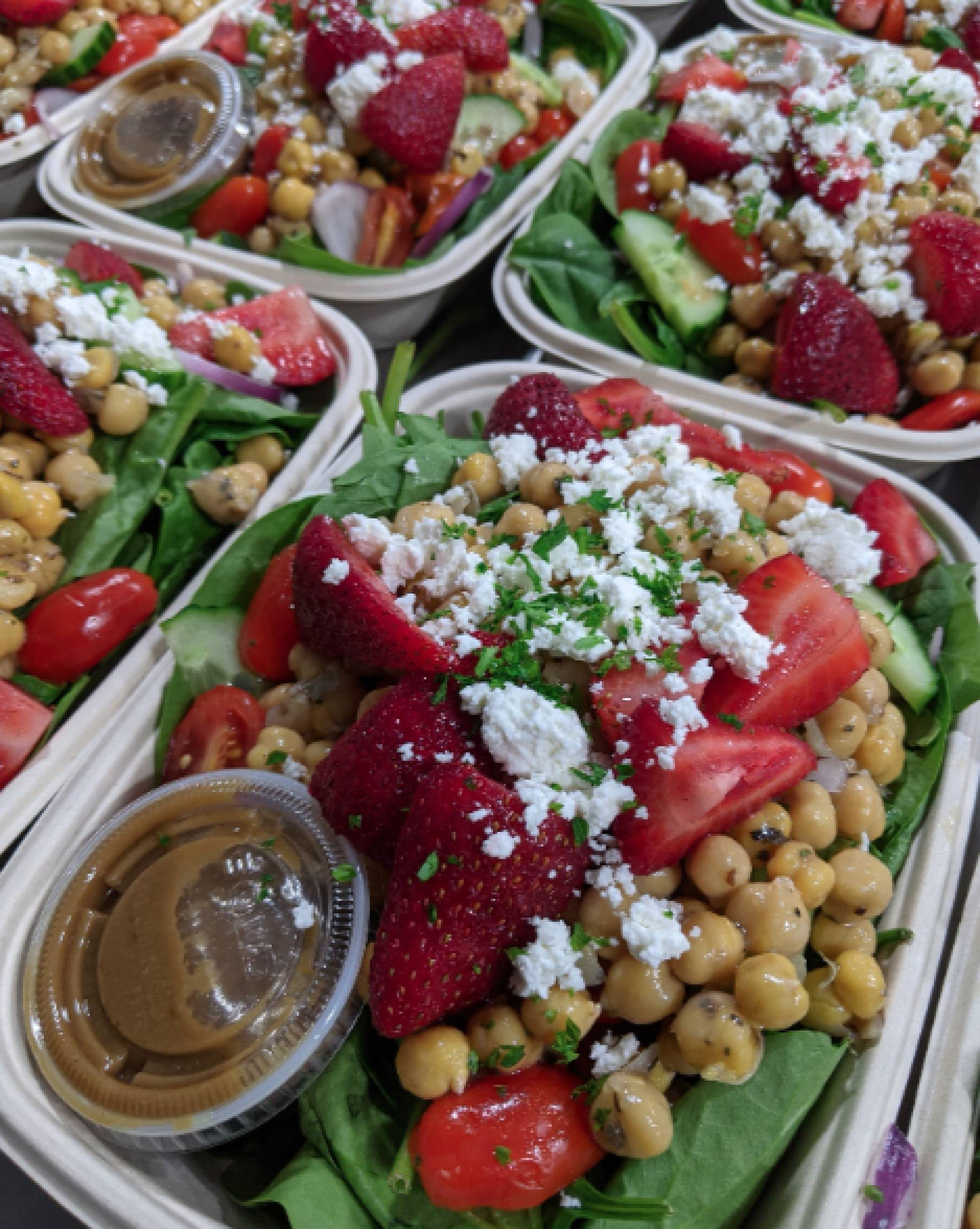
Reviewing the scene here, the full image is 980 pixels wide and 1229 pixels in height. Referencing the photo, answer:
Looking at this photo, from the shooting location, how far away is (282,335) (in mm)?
2369

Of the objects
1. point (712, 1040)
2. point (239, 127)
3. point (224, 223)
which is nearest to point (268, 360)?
point (224, 223)

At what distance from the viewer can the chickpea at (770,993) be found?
49.6 inches

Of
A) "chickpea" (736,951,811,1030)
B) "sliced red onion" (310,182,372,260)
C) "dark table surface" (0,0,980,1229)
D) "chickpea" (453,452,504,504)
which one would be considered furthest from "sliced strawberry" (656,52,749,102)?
"chickpea" (736,951,811,1030)

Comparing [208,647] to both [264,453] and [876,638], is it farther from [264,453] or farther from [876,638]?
[876,638]

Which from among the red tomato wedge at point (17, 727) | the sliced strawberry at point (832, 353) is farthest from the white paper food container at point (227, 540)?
the sliced strawberry at point (832, 353)

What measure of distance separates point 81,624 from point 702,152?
2.05 metres

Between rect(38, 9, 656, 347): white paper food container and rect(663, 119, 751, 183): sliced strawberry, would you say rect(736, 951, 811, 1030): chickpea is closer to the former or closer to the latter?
rect(38, 9, 656, 347): white paper food container

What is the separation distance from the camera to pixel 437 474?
6.05 ft

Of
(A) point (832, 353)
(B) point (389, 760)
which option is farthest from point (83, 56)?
(B) point (389, 760)

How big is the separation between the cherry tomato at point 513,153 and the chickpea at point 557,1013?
2.51 m

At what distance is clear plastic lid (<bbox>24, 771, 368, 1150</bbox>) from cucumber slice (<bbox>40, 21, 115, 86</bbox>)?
266cm

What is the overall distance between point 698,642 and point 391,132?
6.33ft

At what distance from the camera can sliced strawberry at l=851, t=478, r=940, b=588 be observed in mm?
1811

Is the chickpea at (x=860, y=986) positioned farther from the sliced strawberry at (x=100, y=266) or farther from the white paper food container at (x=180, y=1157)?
the sliced strawberry at (x=100, y=266)
